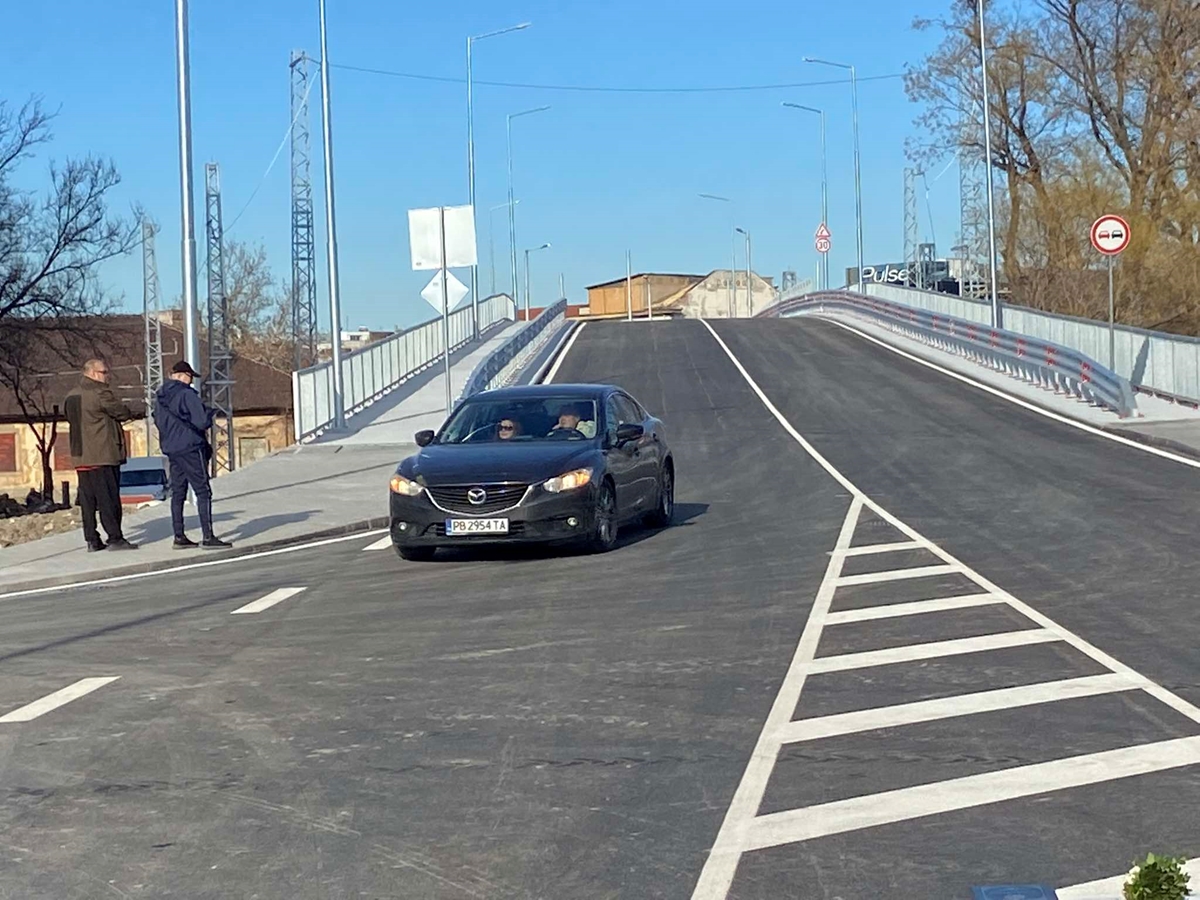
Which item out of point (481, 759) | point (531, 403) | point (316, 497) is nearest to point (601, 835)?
point (481, 759)

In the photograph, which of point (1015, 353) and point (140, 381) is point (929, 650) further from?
point (140, 381)

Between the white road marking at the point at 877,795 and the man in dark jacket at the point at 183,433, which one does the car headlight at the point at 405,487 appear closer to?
the man in dark jacket at the point at 183,433

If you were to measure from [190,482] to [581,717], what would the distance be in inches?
370

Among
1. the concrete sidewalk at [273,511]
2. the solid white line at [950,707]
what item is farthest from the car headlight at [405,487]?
the solid white line at [950,707]

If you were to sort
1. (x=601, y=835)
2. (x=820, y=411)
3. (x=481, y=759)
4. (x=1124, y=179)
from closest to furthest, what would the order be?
(x=601, y=835) → (x=481, y=759) → (x=820, y=411) → (x=1124, y=179)

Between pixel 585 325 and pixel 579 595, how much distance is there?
5357 centimetres

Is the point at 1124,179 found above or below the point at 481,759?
above

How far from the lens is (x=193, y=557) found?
16344 millimetres

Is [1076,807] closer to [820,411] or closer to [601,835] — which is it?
[601,835]

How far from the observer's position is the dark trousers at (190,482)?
16.2 metres

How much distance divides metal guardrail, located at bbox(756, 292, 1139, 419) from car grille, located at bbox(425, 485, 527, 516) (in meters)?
16.5

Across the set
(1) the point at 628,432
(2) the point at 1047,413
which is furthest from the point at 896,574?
(2) the point at 1047,413

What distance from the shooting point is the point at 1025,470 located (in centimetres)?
2130

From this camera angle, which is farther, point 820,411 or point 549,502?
point 820,411
